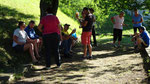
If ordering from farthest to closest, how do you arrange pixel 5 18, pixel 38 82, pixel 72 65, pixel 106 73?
pixel 5 18, pixel 72 65, pixel 106 73, pixel 38 82

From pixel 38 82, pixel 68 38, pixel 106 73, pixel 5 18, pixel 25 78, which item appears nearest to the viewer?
pixel 38 82

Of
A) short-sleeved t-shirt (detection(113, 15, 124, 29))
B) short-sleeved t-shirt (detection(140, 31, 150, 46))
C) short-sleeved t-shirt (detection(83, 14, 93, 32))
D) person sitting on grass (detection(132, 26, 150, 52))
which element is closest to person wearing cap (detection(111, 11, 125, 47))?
short-sleeved t-shirt (detection(113, 15, 124, 29))

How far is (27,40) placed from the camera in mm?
8555

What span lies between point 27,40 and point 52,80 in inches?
108

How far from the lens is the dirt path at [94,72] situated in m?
6.26

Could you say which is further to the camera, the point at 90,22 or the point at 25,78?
the point at 90,22

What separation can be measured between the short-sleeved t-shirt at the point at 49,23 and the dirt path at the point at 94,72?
1208 millimetres

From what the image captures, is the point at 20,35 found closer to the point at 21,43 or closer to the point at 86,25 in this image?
the point at 21,43

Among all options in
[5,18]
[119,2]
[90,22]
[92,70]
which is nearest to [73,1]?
[119,2]

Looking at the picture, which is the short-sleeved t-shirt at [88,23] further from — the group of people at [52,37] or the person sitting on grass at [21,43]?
the person sitting on grass at [21,43]

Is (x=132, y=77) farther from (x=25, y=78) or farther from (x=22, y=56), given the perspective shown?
(x=22, y=56)

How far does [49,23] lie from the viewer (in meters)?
7.22

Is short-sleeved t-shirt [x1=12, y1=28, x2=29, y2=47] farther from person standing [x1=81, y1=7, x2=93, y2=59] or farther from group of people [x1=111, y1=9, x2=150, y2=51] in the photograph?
group of people [x1=111, y1=9, x2=150, y2=51]

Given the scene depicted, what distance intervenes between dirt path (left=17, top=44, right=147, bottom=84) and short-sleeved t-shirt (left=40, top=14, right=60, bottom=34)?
3.96 feet
